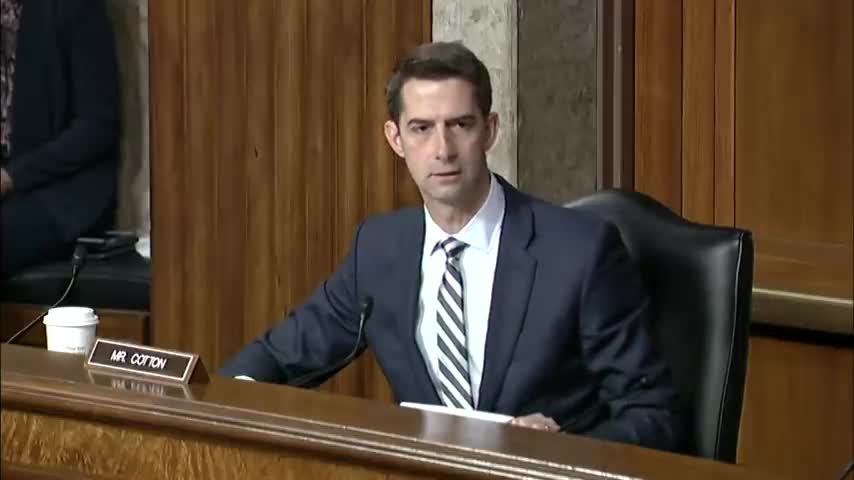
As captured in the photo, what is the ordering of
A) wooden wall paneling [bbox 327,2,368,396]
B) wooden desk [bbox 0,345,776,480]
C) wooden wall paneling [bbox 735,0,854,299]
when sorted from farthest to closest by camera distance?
1. wooden wall paneling [bbox 327,2,368,396]
2. wooden wall paneling [bbox 735,0,854,299]
3. wooden desk [bbox 0,345,776,480]

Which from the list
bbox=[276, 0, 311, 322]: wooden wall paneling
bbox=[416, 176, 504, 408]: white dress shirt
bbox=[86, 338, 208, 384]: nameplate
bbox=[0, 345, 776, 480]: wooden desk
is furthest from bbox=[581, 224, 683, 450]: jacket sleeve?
bbox=[276, 0, 311, 322]: wooden wall paneling

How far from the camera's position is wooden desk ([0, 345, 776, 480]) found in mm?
1340

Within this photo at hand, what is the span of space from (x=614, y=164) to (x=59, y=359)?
1.42m

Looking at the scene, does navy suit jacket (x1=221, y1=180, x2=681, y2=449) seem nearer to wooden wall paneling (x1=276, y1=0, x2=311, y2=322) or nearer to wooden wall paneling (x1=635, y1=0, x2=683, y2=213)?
wooden wall paneling (x1=635, y1=0, x2=683, y2=213)

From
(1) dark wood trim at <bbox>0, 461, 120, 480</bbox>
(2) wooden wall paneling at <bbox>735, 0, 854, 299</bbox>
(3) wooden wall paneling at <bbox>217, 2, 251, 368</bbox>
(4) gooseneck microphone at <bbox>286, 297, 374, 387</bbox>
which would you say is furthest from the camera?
(3) wooden wall paneling at <bbox>217, 2, 251, 368</bbox>

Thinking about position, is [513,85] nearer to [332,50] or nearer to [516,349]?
[332,50]

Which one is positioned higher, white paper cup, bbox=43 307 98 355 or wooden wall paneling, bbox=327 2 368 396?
wooden wall paneling, bbox=327 2 368 396

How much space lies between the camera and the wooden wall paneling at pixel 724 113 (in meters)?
2.90

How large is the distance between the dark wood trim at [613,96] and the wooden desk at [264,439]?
141cm

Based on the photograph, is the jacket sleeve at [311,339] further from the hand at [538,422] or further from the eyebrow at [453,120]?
the hand at [538,422]

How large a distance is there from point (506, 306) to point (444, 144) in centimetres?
21


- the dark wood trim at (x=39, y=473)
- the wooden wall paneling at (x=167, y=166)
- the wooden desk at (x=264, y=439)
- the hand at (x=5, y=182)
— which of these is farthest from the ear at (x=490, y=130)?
the hand at (x=5, y=182)

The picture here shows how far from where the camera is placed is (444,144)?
6.45 ft

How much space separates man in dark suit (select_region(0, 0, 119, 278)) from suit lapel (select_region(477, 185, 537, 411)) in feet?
5.69
